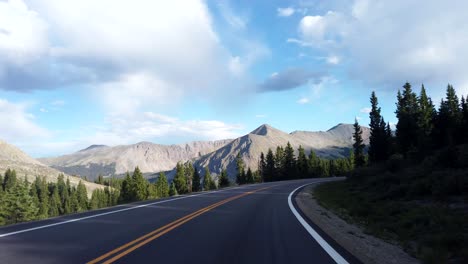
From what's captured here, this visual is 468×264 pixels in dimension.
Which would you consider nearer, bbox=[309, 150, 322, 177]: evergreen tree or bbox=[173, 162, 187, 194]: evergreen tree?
bbox=[173, 162, 187, 194]: evergreen tree

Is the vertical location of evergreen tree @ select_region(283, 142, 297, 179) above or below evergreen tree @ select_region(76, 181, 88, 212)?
above

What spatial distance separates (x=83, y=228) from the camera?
10.4 m

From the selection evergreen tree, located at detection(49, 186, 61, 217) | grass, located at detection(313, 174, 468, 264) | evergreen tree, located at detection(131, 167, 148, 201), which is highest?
evergreen tree, located at detection(131, 167, 148, 201)

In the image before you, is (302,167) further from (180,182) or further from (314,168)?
(180,182)

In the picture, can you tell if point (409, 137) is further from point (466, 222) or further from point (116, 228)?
point (116, 228)

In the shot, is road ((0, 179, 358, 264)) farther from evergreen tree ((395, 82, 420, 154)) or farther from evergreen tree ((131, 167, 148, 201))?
evergreen tree ((131, 167, 148, 201))

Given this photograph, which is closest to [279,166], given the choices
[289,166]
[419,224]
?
[289,166]

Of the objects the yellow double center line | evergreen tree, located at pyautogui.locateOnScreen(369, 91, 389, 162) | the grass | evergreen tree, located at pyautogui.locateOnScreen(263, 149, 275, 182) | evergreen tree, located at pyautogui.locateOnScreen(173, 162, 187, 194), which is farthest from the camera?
evergreen tree, located at pyautogui.locateOnScreen(263, 149, 275, 182)

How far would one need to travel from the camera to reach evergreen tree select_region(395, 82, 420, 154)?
65812 mm

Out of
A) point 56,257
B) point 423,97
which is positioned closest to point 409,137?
point 423,97

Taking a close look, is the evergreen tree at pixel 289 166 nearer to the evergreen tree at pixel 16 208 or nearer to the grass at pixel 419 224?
the evergreen tree at pixel 16 208

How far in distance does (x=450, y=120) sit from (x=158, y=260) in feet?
196

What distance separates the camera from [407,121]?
66.6 meters

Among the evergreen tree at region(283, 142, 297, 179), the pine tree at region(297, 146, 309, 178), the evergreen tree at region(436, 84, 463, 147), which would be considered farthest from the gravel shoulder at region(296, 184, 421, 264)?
the pine tree at region(297, 146, 309, 178)
